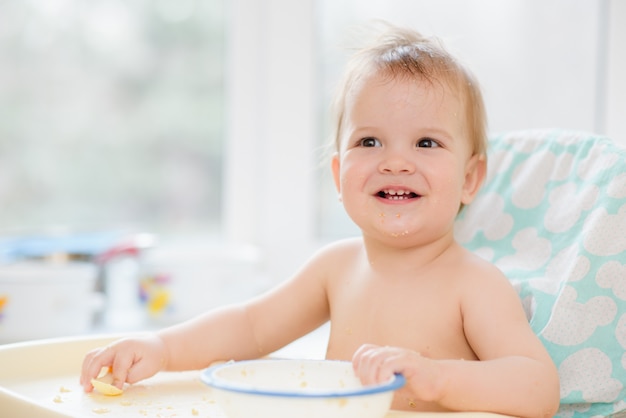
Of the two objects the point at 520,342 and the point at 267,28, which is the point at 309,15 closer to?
the point at 267,28

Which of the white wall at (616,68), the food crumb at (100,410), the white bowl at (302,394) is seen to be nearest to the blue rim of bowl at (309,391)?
the white bowl at (302,394)

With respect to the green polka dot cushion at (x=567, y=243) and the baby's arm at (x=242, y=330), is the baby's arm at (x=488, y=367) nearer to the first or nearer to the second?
the green polka dot cushion at (x=567, y=243)

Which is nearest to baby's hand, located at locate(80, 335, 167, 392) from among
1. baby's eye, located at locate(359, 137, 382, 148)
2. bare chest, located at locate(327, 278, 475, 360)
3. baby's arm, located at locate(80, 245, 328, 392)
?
baby's arm, located at locate(80, 245, 328, 392)

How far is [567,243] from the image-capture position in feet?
2.88

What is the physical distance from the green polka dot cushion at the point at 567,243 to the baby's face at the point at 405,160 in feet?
0.42

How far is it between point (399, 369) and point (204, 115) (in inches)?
48.9

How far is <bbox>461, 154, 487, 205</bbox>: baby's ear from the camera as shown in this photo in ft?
2.92

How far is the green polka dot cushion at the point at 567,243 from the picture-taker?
0.79 meters

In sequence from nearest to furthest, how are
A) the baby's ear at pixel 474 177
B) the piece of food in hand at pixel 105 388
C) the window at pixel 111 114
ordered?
the piece of food in hand at pixel 105 388 < the baby's ear at pixel 474 177 < the window at pixel 111 114

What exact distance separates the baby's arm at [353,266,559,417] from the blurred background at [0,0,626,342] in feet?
2.56

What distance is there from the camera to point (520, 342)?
0.71 m

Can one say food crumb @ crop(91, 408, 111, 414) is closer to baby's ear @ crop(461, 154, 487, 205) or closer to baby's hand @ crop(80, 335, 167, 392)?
baby's hand @ crop(80, 335, 167, 392)

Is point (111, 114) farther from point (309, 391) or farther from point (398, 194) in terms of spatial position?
point (309, 391)

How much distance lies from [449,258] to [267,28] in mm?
960
